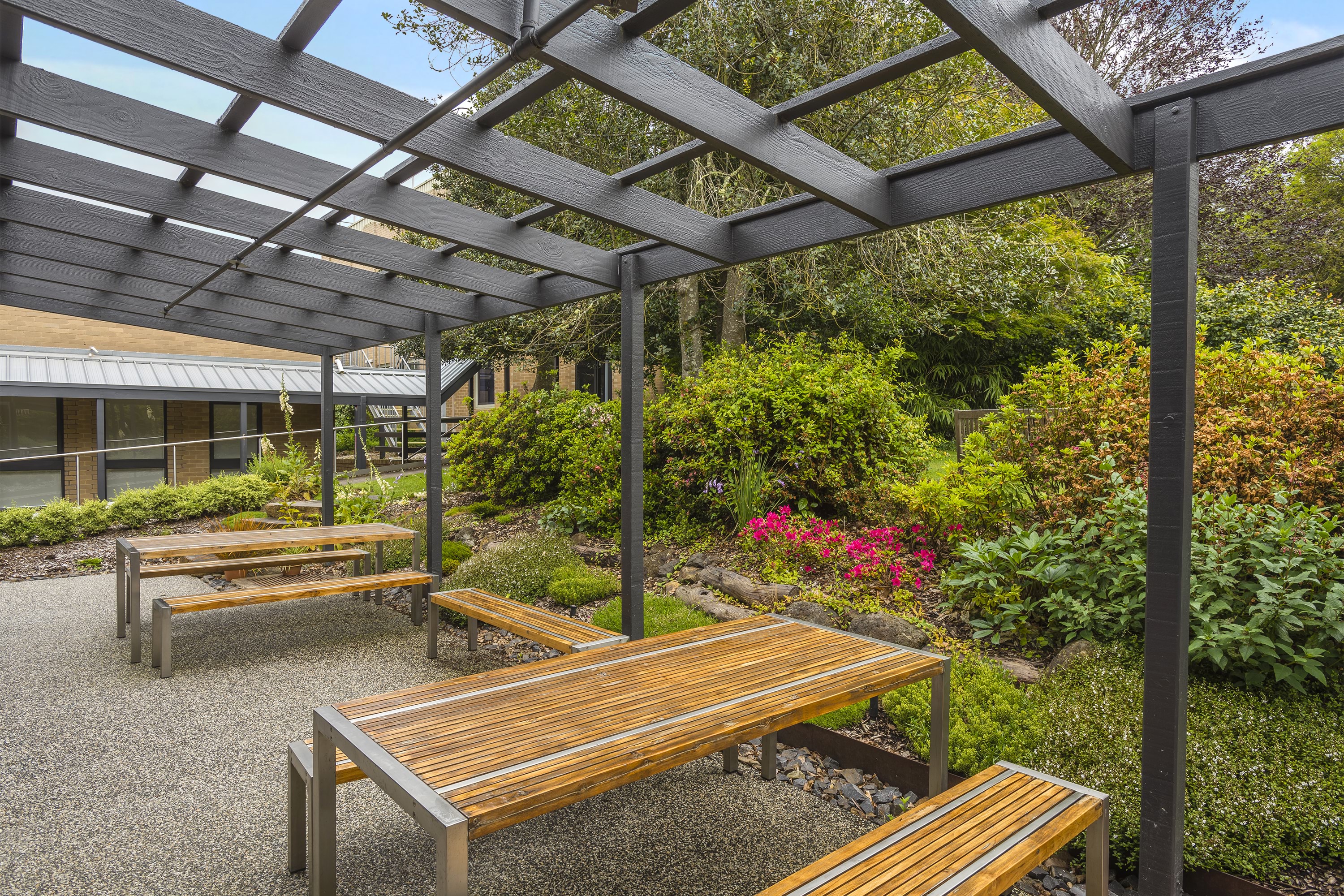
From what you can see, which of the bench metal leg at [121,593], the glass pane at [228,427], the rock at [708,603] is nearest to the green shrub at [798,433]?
the rock at [708,603]

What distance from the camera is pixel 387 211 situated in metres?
3.64

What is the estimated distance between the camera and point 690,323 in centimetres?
892

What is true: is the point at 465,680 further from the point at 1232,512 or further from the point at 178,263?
the point at 178,263

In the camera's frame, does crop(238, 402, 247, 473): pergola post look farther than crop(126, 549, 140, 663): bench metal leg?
Yes

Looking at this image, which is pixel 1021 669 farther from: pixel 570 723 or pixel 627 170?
pixel 627 170

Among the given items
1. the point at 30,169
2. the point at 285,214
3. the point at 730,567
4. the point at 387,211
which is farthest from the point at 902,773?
the point at 30,169

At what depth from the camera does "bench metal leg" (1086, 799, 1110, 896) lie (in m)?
2.25

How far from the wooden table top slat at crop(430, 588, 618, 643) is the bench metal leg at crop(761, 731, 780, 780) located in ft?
3.23

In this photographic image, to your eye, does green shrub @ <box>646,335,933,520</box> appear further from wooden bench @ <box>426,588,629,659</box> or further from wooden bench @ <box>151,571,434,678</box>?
wooden bench @ <box>151,571,434,678</box>

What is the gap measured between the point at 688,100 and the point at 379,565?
17.9 feet

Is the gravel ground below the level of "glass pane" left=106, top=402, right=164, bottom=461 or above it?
below

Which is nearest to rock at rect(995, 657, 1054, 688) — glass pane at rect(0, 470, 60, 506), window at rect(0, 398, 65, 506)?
glass pane at rect(0, 470, 60, 506)

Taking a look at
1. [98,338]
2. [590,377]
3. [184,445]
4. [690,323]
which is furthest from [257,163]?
[98,338]

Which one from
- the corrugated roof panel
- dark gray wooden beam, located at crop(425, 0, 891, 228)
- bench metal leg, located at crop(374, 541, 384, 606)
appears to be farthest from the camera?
the corrugated roof panel
